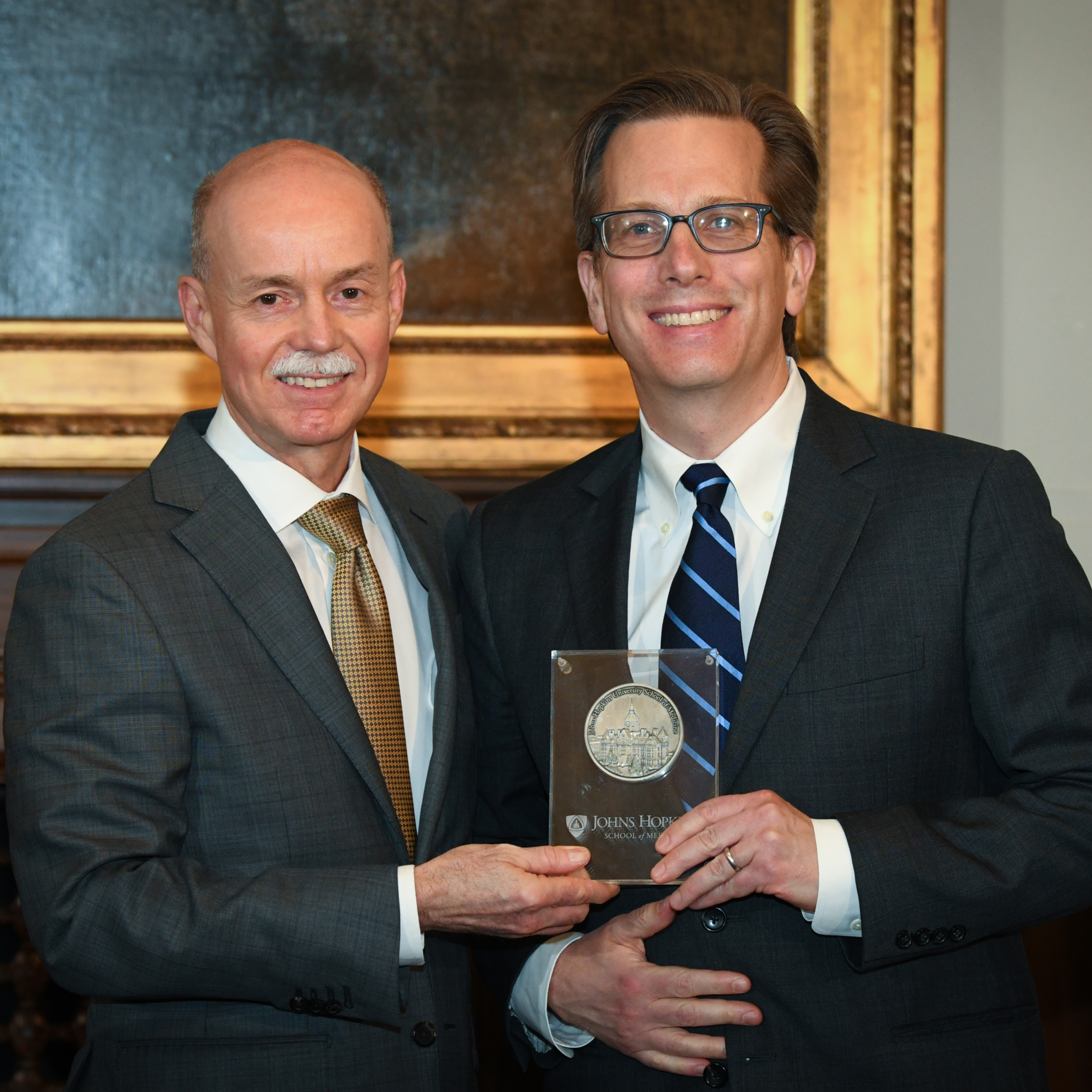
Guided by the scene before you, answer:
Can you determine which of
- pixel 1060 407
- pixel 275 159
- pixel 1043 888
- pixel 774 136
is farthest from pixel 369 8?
pixel 1043 888

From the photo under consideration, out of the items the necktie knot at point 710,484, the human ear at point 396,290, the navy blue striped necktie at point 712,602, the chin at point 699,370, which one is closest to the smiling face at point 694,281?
the chin at point 699,370

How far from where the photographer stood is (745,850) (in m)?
1.64

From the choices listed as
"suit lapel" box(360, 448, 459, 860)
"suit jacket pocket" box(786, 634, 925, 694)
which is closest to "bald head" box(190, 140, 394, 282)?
"suit lapel" box(360, 448, 459, 860)

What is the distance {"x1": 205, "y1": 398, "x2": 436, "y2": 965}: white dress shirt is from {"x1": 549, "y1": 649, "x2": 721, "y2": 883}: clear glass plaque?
14.3 inches

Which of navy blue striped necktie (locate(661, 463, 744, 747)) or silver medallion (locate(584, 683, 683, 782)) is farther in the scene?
navy blue striped necktie (locate(661, 463, 744, 747))

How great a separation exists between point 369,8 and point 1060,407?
2067 millimetres

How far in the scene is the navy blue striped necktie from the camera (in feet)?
6.07

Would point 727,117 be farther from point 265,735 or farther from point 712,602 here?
point 265,735

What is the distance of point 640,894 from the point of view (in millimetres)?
1896

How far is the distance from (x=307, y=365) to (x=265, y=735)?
0.65m

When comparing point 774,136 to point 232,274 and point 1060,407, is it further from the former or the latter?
point 1060,407

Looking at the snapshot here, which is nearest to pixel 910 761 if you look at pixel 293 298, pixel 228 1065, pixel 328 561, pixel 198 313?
pixel 328 561

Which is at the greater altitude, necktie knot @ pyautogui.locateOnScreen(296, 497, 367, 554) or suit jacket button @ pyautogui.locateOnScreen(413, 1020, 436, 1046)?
necktie knot @ pyautogui.locateOnScreen(296, 497, 367, 554)

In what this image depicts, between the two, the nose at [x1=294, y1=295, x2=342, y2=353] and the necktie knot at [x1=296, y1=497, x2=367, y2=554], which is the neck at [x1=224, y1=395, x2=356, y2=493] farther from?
the nose at [x1=294, y1=295, x2=342, y2=353]
